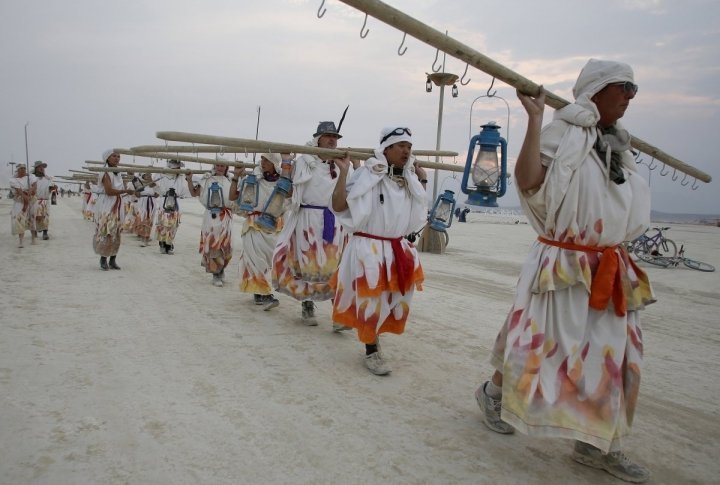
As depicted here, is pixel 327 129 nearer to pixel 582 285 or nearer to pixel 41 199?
pixel 582 285

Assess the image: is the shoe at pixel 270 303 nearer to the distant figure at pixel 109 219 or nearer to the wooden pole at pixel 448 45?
the distant figure at pixel 109 219

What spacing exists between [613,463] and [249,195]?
17.5ft

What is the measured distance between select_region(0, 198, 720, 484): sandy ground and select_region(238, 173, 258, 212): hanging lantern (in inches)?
53.7

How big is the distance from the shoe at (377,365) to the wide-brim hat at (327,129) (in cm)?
252

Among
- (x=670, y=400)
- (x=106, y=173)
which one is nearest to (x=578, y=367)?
(x=670, y=400)

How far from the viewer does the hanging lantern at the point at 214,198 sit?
8.56 m

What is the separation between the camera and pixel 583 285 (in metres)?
2.57

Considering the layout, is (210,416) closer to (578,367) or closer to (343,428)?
(343,428)

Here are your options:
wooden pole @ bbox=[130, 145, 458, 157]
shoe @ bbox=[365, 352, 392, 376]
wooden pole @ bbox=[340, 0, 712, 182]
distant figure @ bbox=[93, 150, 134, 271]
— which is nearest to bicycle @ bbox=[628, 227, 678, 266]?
wooden pole @ bbox=[130, 145, 458, 157]

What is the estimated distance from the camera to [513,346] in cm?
270

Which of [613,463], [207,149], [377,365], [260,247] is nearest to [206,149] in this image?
[207,149]

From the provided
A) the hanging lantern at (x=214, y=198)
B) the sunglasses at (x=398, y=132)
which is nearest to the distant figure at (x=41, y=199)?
the hanging lantern at (x=214, y=198)

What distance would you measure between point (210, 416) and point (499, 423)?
1.91 m

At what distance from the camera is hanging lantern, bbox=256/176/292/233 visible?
595 centimetres
